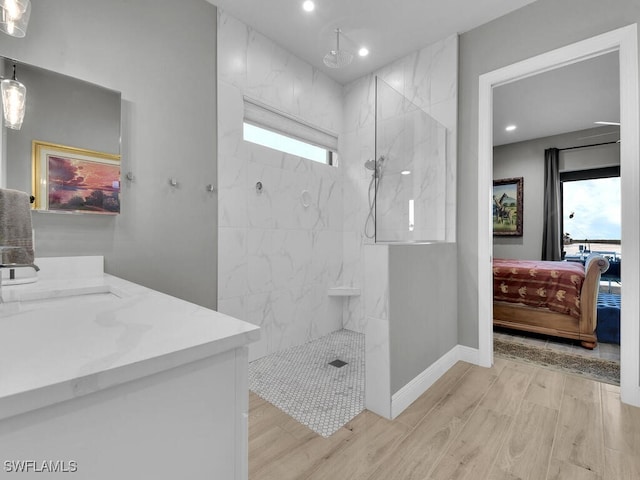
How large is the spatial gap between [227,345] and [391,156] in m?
2.00

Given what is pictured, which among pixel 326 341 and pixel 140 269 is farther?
pixel 326 341

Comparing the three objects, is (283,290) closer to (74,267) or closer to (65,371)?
(74,267)

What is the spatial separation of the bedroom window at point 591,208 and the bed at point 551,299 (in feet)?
6.42

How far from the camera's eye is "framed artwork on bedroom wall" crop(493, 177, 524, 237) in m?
5.51

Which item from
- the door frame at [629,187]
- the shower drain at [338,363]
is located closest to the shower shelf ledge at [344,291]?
the shower drain at [338,363]

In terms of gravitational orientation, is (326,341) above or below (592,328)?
below

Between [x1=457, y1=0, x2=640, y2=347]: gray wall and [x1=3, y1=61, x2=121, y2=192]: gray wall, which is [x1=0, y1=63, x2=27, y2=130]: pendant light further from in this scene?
[x1=457, y1=0, x2=640, y2=347]: gray wall

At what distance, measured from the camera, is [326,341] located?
10.1 ft

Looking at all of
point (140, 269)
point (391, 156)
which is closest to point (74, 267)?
point (140, 269)

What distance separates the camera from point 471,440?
159 cm

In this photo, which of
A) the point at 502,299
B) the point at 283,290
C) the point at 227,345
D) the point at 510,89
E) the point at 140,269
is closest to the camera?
the point at 227,345

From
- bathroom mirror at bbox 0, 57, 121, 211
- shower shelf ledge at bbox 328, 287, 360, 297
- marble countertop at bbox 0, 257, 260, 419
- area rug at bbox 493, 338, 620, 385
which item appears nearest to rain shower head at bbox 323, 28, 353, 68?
bathroom mirror at bbox 0, 57, 121, 211

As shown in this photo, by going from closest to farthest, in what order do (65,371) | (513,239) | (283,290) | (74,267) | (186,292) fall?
1. (65,371)
2. (74,267)
3. (186,292)
4. (283,290)
5. (513,239)

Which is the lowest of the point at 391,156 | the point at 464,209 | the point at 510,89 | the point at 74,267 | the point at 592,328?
the point at 592,328
